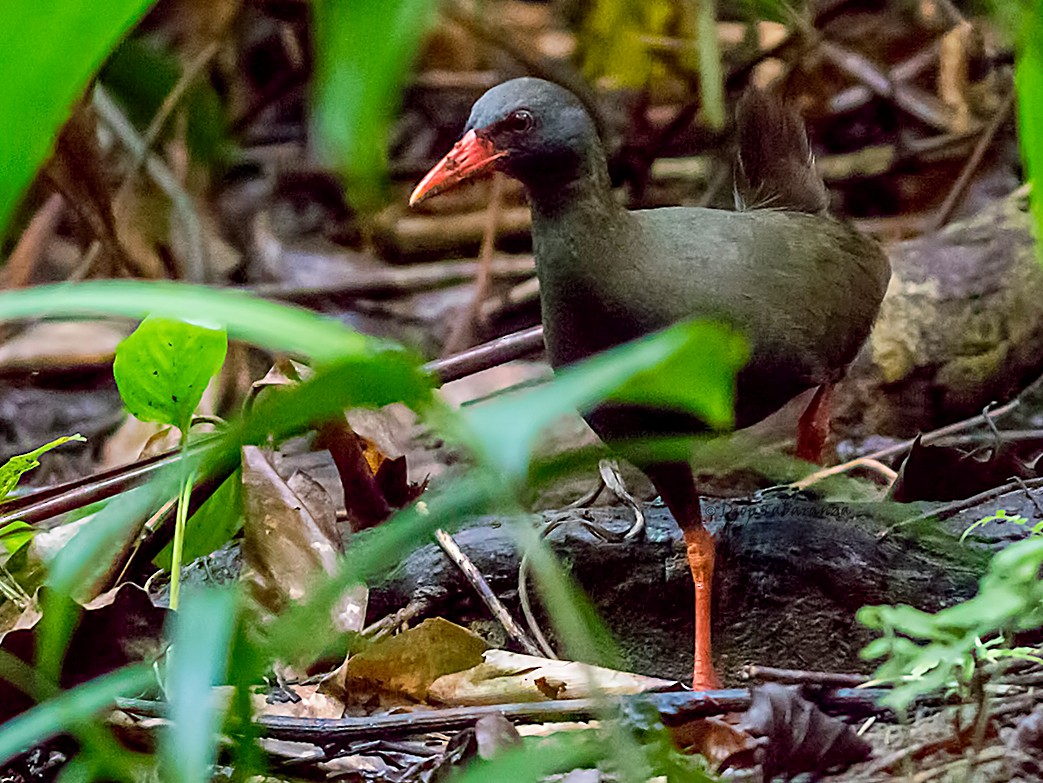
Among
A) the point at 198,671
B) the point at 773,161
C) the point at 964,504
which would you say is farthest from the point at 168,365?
the point at 773,161

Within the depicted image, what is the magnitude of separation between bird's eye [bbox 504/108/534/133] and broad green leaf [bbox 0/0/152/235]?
178 cm

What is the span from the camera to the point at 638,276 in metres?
2.14

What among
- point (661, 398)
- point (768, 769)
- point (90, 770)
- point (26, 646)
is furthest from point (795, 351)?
point (661, 398)

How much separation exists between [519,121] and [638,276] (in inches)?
12.9

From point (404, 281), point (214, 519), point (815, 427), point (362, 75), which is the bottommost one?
point (404, 281)

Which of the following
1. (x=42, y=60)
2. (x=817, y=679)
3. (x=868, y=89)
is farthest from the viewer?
(x=868, y=89)

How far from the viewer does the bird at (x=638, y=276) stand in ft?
6.98

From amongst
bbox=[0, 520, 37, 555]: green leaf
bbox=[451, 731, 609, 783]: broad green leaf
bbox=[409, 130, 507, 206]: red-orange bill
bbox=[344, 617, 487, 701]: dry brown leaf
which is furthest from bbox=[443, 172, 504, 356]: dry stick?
bbox=[451, 731, 609, 783]: broad green leaf

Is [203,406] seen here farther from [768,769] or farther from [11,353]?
[768,769]

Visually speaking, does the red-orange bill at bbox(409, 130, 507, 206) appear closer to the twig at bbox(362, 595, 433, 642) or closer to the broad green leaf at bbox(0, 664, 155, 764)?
the twig at bbox(362, 595, 433, 642)

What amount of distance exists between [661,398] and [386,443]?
1980 millimetres

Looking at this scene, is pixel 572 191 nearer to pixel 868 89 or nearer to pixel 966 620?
pixel 966 620

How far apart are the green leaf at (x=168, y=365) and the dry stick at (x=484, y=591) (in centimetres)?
72

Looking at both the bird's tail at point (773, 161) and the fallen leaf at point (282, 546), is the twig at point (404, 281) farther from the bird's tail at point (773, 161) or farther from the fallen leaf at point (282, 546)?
the fallen leaf at point (282, 546)
